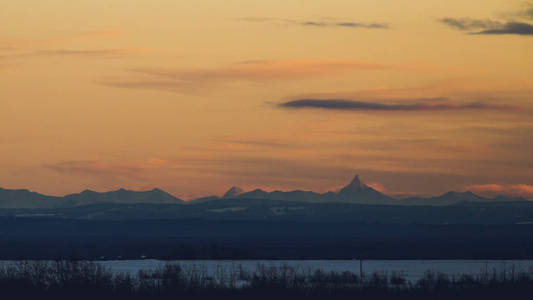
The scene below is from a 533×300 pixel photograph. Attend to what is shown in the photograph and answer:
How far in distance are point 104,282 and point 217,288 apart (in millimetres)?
6794

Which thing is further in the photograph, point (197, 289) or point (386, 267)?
point (386, 267)

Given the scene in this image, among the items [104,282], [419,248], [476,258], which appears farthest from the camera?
[419,248]

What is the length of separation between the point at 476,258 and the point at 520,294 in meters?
89.8

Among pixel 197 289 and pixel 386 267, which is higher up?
pixel 386 267

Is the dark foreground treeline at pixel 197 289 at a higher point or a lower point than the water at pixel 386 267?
lower

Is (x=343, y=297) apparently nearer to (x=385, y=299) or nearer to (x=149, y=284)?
(x=385, y=299)

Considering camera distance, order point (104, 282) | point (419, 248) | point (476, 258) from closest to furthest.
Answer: point (104, 282) < point (476, 258) < point (419, 248)

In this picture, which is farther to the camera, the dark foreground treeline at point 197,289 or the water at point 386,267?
the water at point 386,267

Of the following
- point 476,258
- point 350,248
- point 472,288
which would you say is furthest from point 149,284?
point 350,248

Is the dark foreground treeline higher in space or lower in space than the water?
lower

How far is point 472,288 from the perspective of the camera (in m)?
67.7

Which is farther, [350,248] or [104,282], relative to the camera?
[350,248]

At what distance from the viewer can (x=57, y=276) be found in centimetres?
6675

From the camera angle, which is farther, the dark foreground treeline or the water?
the water
